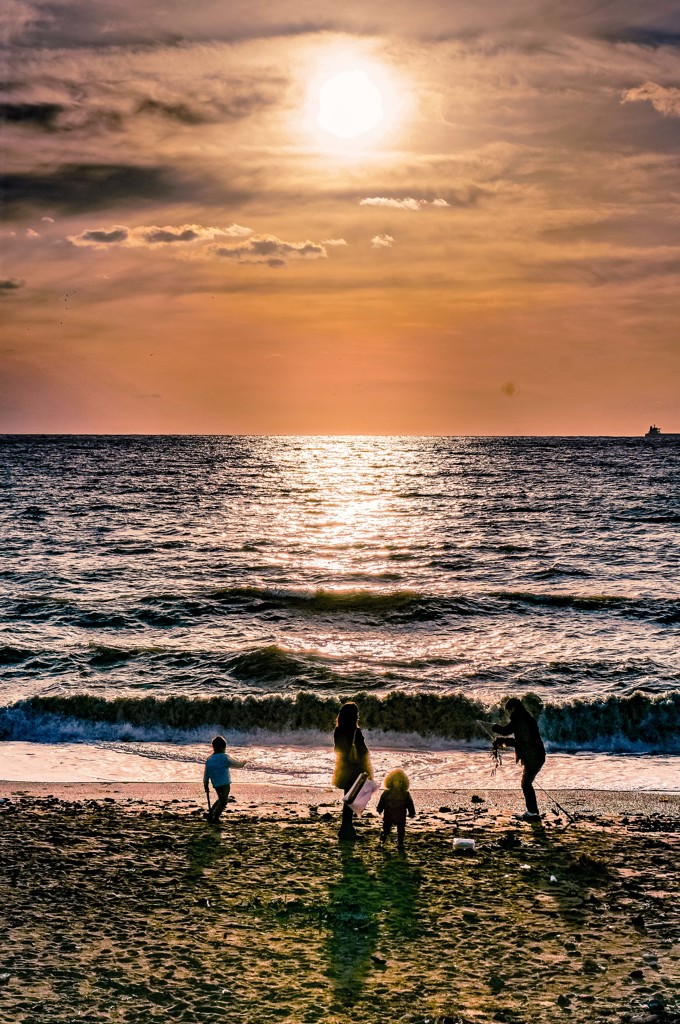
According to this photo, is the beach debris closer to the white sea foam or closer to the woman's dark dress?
the woman's dark dress

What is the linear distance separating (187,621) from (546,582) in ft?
48.1

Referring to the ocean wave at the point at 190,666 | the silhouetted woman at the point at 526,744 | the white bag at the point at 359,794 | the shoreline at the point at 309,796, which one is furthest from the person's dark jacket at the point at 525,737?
the ocean wave at the point at 190,666

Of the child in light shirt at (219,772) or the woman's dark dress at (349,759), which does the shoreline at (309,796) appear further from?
the woman's dark dress at (349,759)

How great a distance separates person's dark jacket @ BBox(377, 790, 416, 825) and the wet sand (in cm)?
37

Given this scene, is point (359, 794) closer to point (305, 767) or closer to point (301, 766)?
point (305, 767)

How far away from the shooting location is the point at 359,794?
1253 centimetres

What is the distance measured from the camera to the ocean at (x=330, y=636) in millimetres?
19359

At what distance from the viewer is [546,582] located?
118ft

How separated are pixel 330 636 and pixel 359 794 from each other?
16151 millimetres

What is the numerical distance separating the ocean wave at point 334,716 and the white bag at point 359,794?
23.8ft

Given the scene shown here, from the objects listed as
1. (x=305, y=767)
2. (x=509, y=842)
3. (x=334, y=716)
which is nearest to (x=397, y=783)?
(x=509, y=842)

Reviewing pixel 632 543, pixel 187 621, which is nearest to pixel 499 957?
pixel 187 621

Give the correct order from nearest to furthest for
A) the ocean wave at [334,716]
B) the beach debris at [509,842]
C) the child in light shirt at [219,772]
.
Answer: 1. the beach debris at [509,842]
2. the child in light shirt at [219,772]
3. the ocean wave at [334,716]

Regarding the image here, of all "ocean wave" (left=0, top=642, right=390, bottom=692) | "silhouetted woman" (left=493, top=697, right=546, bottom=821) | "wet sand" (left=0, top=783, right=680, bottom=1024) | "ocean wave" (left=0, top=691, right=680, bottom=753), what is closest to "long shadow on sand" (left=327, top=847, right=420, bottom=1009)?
"wet sand" (left=0, top=783, right=680, bottom=1024)
